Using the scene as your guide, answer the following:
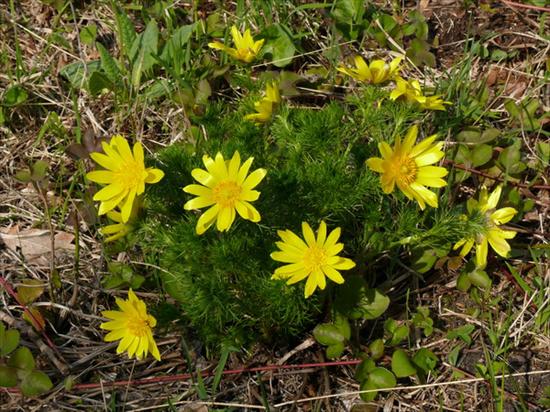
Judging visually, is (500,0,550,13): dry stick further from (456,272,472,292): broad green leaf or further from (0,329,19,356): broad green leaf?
(0,329,19,356): broad green leaf

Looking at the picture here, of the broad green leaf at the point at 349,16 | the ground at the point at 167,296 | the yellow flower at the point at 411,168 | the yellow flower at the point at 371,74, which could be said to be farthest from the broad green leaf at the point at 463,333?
the broad green leaf at the point at 349,16

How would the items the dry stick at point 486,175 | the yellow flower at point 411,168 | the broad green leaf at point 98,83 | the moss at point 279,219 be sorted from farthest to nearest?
the broad green leaf at point 98,83 < the dry stick at point 486,175 < the moss at point 279,219 < the yellow flower at point 411,168

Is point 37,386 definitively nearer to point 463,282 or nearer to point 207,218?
point 207,218

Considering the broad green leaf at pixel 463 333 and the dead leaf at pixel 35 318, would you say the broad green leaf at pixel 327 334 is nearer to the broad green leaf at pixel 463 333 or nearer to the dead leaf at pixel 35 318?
the broad green leaf at pixel 463 333

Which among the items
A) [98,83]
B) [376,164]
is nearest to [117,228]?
[376,164]

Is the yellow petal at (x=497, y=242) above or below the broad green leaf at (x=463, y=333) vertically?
above

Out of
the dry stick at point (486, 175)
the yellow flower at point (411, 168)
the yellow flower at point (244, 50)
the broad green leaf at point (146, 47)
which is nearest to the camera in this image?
the yellow flower at point (411, 168)
